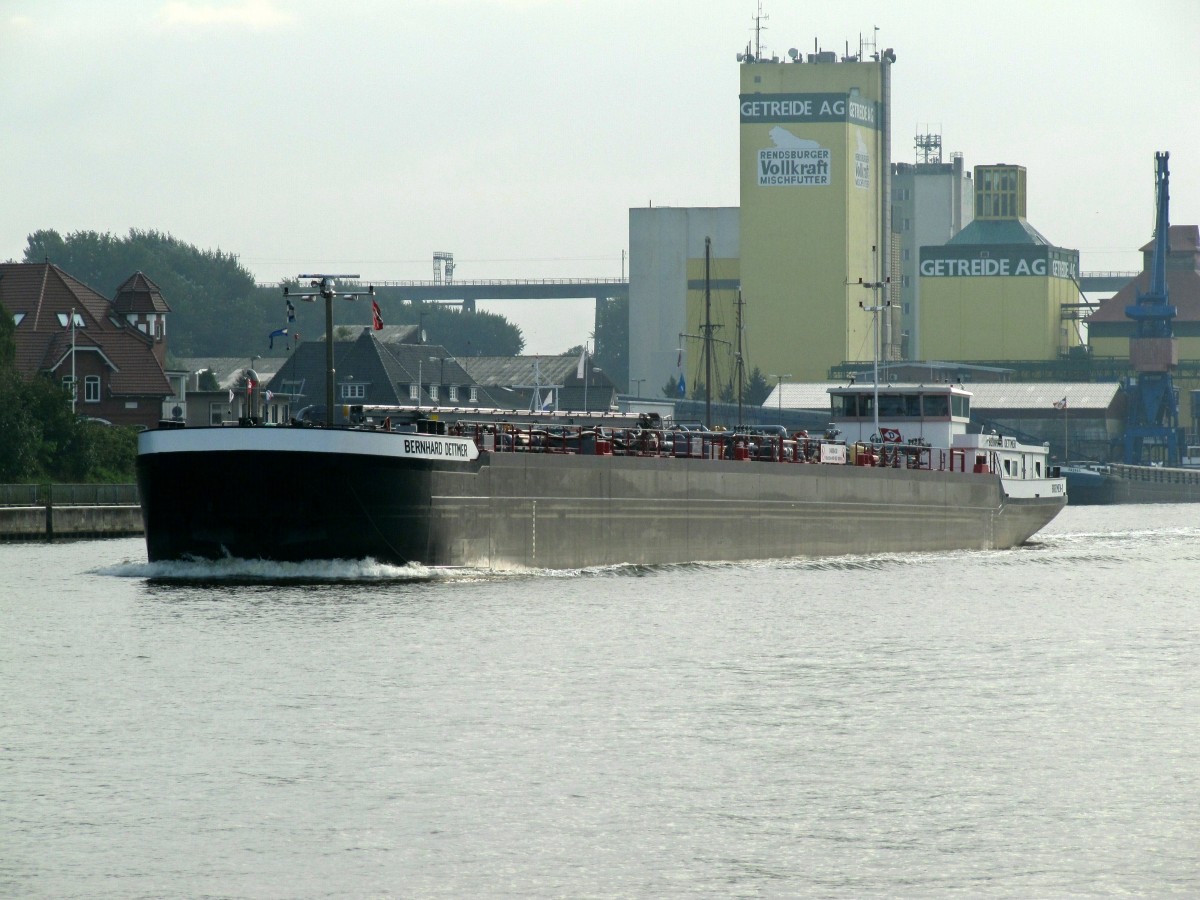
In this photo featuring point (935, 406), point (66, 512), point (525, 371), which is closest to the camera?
point (66, 512)

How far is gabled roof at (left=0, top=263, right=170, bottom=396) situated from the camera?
90750 mm

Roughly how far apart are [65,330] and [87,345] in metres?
3.75

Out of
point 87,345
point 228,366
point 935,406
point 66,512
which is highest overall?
point 228,366

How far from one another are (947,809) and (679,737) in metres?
4.59

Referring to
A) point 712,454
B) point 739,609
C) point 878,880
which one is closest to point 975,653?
point 739,609

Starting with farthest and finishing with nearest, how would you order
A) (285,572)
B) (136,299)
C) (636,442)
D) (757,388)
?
(757,388) → (136,299) → (636,442) → (285,572)

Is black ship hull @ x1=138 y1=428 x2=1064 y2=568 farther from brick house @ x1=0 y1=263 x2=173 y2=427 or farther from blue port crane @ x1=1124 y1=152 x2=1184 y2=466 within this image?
blue port crane @ x1=1124 y1=152 x2=1184 y2=466

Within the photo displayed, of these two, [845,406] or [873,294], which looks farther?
[873,294]

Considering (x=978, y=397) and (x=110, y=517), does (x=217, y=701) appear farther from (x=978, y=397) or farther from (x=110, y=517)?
(x=978, y=397)

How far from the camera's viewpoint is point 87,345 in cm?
9006

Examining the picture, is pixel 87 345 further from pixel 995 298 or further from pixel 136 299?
pixel 995 298

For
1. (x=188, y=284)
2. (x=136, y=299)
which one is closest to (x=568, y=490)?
(x=136, y=299)

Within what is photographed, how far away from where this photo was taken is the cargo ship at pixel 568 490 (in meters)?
38.9

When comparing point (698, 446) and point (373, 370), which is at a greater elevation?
point (373, 370)
